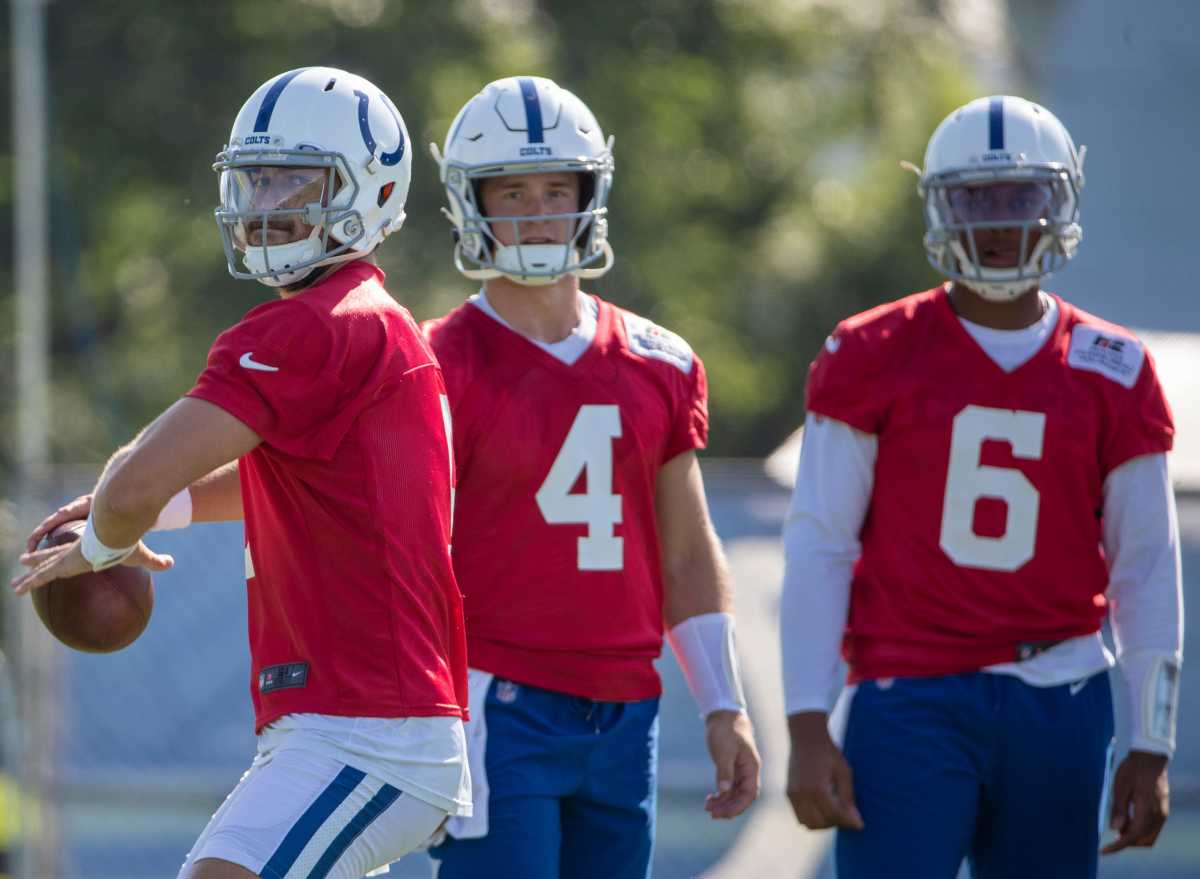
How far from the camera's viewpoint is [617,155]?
17.6 metres

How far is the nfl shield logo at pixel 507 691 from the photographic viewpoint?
354 centimetres

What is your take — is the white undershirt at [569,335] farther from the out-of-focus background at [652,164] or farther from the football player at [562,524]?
the out-of-focus background at [652,164]

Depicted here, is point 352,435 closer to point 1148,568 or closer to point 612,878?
point 612,878

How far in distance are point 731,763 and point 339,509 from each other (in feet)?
3.96

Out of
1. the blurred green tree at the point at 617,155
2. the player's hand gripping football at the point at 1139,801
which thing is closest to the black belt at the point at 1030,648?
the player's hand gripping football at the point at 1139,801

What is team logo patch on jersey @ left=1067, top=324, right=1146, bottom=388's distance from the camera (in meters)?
3.77

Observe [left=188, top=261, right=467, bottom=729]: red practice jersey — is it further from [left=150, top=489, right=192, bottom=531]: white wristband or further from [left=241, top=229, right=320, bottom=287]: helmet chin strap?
[left=150, top=489, right=192, bottom=531]: white wristband

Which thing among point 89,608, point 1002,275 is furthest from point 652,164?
point 89,608

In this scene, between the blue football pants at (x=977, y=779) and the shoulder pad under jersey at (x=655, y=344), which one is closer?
the blue football pants at (x=977, y=779)

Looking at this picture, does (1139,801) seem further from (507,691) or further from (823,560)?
(507,691)

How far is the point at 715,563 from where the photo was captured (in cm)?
389

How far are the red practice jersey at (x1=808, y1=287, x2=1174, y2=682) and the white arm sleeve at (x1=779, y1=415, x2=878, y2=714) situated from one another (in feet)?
0.14

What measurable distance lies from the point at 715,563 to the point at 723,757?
0.42 metres

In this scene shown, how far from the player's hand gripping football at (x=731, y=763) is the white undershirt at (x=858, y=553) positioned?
0.13m
